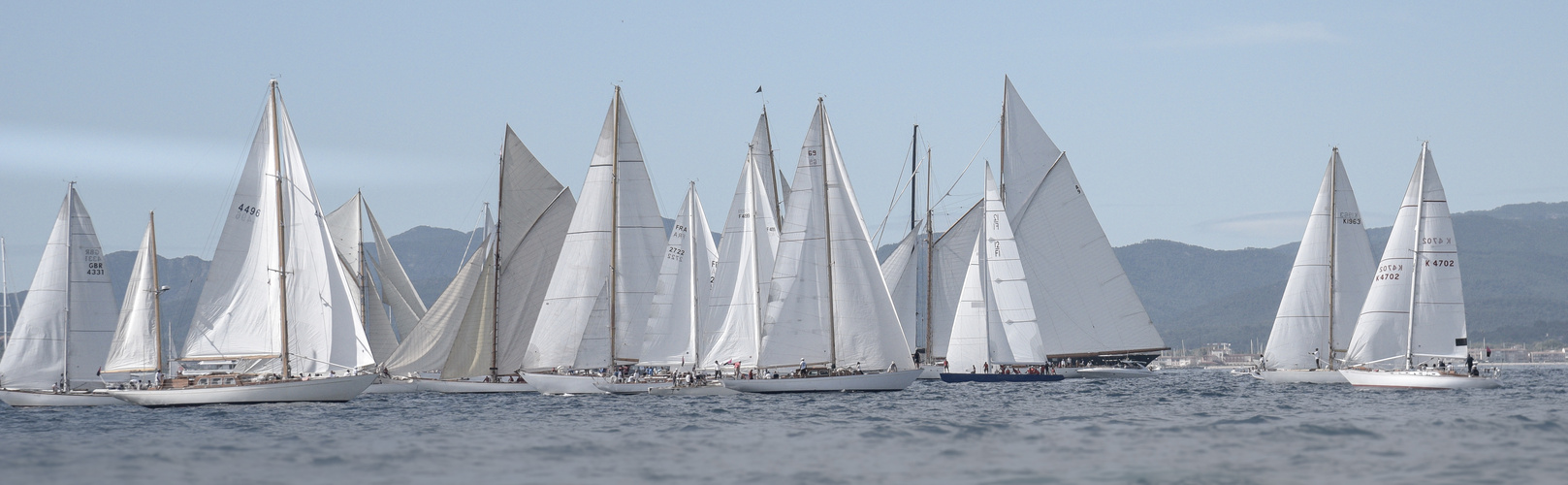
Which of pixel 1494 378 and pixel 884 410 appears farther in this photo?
pixel 1494 378

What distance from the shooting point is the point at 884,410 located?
49.7 metres

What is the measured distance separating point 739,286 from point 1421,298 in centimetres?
3056

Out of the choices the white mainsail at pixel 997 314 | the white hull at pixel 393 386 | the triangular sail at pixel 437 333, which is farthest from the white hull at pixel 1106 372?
the white hull at pixel 393 386

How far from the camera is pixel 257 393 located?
5638 centimetres

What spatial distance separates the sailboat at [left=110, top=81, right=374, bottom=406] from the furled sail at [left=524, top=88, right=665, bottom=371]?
10399 millimetres

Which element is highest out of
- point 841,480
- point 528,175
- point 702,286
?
point 528,175

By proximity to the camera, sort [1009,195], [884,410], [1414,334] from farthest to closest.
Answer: [1009,195], [1414,334], [884,410]

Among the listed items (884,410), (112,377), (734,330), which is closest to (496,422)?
(884,410)

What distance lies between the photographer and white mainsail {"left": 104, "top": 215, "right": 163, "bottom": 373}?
62406 mm

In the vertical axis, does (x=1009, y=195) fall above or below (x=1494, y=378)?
above

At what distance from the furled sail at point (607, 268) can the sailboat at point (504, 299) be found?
665 cm

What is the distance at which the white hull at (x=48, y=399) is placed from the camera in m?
61.9

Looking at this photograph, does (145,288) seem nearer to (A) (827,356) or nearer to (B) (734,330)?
(B) (734,330)

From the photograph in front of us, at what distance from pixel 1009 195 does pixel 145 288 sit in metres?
50.7
